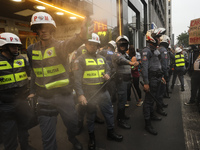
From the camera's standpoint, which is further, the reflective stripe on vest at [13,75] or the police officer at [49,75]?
the reflective stripe on vest at [13,75]

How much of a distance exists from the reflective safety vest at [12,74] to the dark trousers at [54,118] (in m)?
0.64

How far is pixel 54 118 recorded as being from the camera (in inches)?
77.0

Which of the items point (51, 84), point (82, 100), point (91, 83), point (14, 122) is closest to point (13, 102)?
point (14, 122)

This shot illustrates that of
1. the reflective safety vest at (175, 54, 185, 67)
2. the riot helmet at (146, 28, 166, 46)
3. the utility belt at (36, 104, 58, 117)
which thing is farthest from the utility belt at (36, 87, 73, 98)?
the reflective safety vest at (175, 54, 185, 67)

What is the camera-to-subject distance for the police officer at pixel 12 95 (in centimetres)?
221

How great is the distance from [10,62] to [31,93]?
601 mm

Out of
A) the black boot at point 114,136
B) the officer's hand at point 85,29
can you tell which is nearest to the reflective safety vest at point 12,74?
the officer's hand at point 85,29

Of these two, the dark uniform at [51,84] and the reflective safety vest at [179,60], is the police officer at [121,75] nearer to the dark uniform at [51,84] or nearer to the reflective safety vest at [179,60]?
the dark uniform at [51,84]

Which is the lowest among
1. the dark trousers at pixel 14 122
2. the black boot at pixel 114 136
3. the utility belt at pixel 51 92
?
the black boot at pixel 114 136

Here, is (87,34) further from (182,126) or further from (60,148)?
(182,126)

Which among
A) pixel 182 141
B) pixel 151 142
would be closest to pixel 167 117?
pixel 182 141

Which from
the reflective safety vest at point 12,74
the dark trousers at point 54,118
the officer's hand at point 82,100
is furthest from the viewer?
the officer's hand at point 82,100

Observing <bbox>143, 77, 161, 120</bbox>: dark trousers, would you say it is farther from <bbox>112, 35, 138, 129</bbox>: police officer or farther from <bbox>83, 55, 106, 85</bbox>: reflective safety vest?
→ <bbox>83, 55, 106, 85</bbox>: reflective safety vest

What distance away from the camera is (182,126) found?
3.34m
